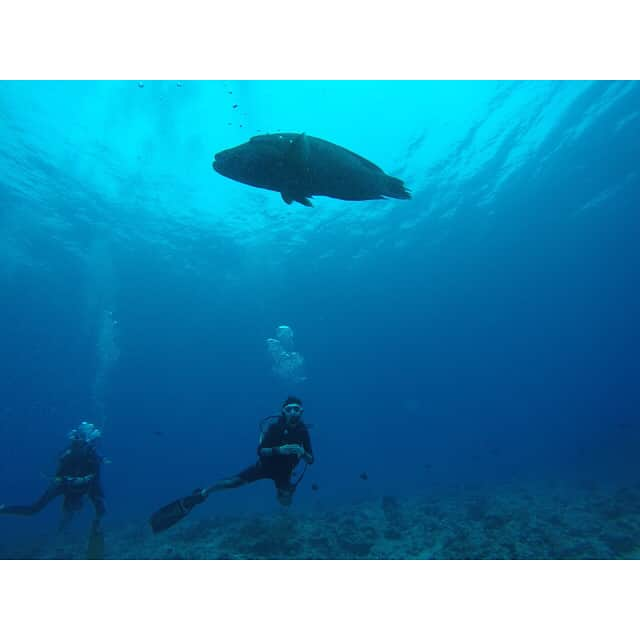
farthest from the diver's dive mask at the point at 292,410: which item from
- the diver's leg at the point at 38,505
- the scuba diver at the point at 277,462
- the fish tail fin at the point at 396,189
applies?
the diver's leg at the point at 38,505

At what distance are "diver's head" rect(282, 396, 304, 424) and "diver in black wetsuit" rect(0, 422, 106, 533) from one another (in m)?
6.42

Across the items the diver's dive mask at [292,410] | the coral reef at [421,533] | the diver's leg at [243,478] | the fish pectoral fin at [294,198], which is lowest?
the coral reef at [421,533]

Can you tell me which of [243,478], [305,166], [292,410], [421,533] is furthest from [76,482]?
[305,166]

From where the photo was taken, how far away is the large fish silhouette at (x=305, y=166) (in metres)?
2.25

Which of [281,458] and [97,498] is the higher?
[281,458]

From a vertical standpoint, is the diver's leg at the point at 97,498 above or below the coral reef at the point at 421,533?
above

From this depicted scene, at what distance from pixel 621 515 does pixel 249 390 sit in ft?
224

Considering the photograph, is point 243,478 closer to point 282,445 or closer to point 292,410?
point 282,445

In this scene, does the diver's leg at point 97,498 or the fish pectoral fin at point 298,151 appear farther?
the diver's leg at point 97,498

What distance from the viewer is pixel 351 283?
37.4 meters

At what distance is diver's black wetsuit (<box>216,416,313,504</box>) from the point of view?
219 inches

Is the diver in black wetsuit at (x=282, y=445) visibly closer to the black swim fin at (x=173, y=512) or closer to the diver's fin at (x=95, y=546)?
the black swim fin at (x=173, y=512)

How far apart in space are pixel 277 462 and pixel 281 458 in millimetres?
100

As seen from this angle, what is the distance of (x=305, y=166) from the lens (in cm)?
231
